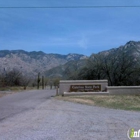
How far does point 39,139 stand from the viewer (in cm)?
961

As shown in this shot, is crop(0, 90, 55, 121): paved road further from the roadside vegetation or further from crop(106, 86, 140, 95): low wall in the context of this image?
crop(106, 86, 140, 95): low wall

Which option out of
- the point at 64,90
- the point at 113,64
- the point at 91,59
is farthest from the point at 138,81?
the point at 64,90

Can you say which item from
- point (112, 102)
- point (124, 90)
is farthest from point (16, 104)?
point (124, 90)

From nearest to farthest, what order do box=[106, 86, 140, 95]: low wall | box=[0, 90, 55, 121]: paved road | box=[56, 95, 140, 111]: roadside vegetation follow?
box=[0, 90, 55, 121]: paved road
box=[56, 95, 140, 111]: roadside vegetation
box=[106, 86, 140, 95]: low wall

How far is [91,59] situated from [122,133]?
50087 mm

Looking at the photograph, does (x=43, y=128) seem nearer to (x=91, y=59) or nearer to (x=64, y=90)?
(x=64, y=90)

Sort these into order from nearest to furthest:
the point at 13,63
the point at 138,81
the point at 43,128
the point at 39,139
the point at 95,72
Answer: the point at 39,139 → the point at 43,128 → the point at 138,81 → the point at 95,72 → the point at 13,63

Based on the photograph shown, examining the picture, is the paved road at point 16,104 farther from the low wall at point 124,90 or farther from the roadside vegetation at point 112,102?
the low wall at point 124,90

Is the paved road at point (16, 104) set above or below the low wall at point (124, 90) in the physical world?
below

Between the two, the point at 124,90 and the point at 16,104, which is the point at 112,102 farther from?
the point at 16,104

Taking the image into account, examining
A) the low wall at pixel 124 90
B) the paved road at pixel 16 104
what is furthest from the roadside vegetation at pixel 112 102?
the low wall at pixel 124 90

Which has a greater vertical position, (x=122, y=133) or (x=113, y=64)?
(x=113, y=64)

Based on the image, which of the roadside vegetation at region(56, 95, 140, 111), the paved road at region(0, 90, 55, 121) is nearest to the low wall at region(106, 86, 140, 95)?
the roadside vegetation at region(56, 95, 140, 111)

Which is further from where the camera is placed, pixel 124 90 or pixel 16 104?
pixel 124 90
